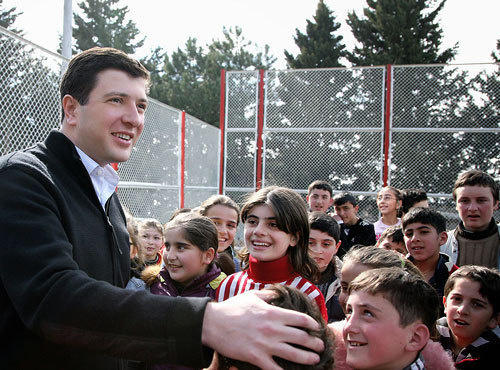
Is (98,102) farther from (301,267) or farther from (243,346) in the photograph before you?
(301,267)

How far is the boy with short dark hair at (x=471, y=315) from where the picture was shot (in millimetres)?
2537

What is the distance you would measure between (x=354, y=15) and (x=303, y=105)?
53.0 feet

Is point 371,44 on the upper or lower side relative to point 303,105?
upper

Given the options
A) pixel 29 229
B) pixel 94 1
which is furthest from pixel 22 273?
pixel 94 1

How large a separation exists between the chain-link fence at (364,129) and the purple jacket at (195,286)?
5972 millimetres

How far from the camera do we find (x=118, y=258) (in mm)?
1646

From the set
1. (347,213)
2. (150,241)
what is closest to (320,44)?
(347,213)

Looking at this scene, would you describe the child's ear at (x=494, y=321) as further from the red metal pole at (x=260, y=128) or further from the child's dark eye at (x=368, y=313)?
the red metal pole at (x=260, y=128)

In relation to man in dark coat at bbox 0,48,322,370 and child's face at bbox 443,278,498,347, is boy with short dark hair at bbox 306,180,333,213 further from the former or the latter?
man in dark coat at bbox 0,48,322,370

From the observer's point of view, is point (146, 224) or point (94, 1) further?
point (94, 1)

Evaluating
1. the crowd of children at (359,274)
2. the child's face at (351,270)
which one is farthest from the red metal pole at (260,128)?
the child's face at (351,270)

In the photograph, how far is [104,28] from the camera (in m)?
30.2

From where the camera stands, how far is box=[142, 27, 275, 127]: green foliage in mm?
26047

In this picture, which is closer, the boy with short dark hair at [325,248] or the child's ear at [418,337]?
the child's ear at [418,337]
